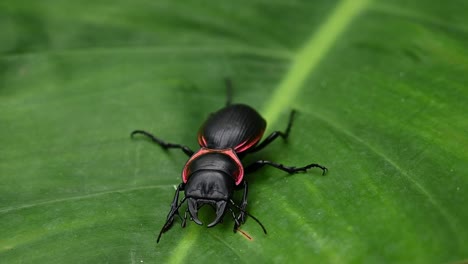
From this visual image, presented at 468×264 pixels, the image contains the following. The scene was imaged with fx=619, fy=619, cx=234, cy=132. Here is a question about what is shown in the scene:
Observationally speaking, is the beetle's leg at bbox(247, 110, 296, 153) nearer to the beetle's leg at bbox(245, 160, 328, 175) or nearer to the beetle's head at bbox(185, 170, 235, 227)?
the beetle's leg at bbox(245, 160, 328, 175)

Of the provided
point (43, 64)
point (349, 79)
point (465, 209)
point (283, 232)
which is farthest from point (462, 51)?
point (43, 64)

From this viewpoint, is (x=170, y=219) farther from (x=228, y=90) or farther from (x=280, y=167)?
(x=228, y=90)

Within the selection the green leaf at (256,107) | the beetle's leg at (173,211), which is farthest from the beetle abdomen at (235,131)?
the beetle's leg at (173,211)

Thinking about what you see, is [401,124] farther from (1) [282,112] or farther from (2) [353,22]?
(2) [353,22]

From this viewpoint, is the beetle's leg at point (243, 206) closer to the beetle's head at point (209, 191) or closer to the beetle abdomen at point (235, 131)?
the beetle's head at point (209, 191)

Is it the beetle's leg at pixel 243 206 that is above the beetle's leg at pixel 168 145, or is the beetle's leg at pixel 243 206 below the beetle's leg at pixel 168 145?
above

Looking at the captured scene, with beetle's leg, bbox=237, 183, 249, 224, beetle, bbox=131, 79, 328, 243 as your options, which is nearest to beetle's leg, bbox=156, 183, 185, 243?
beetle, bbox=131, 79, 328, 243
